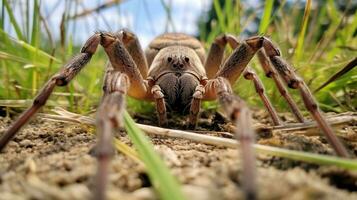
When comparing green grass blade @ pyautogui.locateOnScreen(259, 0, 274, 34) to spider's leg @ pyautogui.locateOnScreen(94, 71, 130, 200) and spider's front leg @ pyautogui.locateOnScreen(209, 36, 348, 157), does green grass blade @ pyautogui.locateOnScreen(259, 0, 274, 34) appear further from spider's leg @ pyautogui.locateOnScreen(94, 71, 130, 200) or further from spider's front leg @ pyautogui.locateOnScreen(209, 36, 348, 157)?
spider's leg @ pyautogui.locateOnScreen(94, 71, 130, 200)

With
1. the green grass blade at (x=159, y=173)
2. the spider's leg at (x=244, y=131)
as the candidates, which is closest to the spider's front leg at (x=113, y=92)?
the green grass blade at (x=159, y=173)

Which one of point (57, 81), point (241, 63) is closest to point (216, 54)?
point (241, 63)

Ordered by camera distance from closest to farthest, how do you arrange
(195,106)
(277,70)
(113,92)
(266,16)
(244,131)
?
(244,131), (113,92), (277,70), (195,106), (266,16)

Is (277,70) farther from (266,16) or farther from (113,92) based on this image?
(266,16)

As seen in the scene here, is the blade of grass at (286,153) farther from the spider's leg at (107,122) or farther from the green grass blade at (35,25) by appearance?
the green grass blade at (35,25)

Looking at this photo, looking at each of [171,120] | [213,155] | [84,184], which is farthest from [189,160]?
[171,120]
